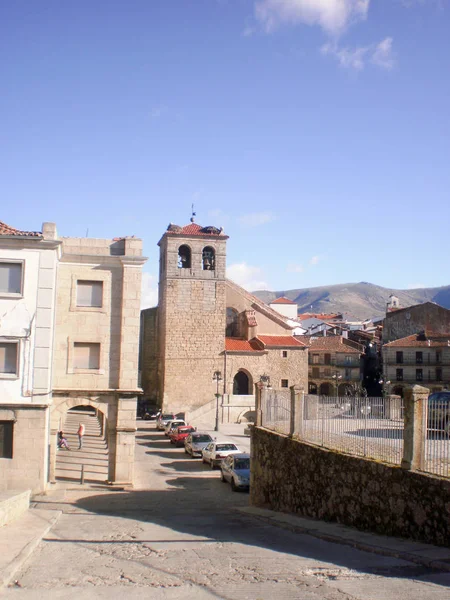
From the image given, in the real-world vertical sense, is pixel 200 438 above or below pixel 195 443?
above

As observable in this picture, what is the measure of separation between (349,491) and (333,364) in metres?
50.8

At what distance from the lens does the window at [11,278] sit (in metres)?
20.3

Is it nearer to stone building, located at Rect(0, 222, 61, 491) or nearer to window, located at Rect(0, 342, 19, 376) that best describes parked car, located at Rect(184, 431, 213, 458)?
stone building, located at Rect(0, 222, 61, 491)

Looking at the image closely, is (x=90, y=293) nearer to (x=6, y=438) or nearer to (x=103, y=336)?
(x=103, y=336)

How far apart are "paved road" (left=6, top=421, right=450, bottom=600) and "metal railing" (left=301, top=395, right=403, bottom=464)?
224 centimetres

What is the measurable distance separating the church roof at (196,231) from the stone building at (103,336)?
87.6ft

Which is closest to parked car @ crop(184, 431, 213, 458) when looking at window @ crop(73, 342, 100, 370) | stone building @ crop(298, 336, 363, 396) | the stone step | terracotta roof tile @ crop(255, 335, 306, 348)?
window @ crop(73, 342, 100, 370)

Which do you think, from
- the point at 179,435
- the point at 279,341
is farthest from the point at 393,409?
the point at 279,341

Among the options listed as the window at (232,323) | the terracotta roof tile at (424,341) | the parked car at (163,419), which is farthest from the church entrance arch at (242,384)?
the terracotta roof tile at (424,341)

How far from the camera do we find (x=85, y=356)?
22719mm

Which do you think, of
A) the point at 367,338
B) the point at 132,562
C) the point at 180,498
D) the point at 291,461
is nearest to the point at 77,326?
the point at 180,498

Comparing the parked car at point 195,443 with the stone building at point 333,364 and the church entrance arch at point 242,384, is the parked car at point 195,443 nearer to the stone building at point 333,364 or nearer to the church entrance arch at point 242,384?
the church entrance arch at point 242,384

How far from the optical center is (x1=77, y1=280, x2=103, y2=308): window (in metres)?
22.9

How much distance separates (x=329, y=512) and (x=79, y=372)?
10.9 metres
